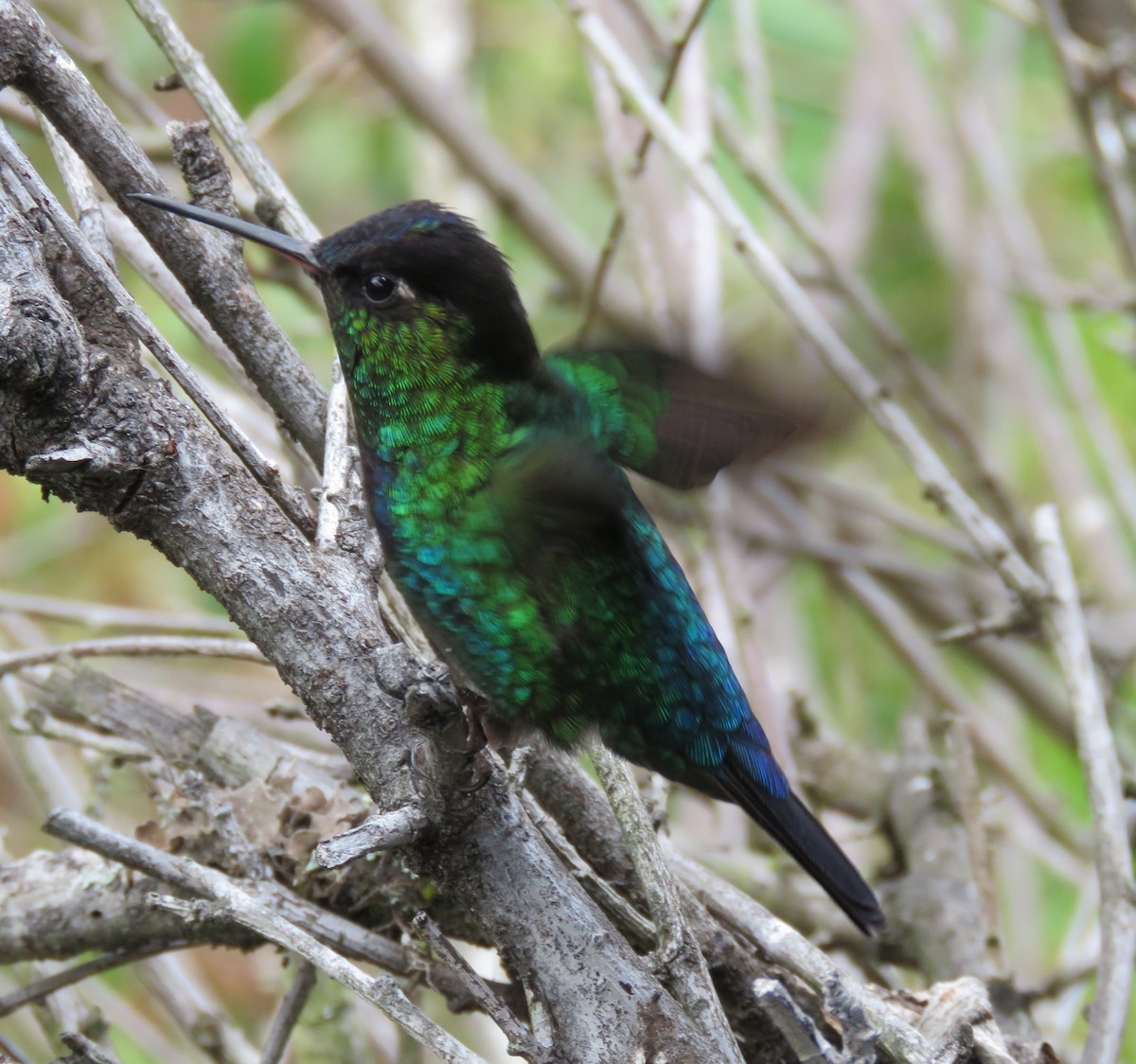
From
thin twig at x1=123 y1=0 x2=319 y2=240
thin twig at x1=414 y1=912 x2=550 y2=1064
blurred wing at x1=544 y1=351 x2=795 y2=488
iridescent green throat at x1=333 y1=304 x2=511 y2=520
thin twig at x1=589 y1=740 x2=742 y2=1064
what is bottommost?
thin twig at x1=589 y1=740 x2=742 y2=1064

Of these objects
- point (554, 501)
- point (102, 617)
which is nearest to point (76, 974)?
point (554, 501)

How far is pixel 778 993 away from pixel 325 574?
77 cm

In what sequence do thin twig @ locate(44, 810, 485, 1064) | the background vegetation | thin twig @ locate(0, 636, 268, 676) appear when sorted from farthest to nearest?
the background vegetation → thin twig @ locate(0, 636, 268, 676) → thin twig @ locate(44, 810, 485, 1064)

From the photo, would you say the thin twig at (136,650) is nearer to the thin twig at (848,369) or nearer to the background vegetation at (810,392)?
the background vegetation at (810,392)

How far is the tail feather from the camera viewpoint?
233cm

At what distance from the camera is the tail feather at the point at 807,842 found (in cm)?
233

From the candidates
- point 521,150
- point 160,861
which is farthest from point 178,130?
point 521,150

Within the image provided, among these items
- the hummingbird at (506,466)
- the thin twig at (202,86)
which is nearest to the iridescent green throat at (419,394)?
the hummingbird at (506,466)

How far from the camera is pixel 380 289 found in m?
2.27

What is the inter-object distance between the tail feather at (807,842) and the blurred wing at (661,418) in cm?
55

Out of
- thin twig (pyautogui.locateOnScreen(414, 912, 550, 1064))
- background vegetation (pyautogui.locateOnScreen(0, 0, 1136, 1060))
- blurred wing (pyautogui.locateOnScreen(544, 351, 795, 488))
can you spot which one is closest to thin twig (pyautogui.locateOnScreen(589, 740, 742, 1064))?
thin twig (pyautogui.locateOnScreen(414, 912, 550, 1064))

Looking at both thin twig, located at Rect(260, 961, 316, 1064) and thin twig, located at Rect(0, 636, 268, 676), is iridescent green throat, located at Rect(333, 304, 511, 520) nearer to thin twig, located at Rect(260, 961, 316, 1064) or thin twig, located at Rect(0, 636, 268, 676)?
thin twig, located at Rect(0, 636, 268, 676)

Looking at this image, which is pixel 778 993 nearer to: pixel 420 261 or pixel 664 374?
pixel 664 374

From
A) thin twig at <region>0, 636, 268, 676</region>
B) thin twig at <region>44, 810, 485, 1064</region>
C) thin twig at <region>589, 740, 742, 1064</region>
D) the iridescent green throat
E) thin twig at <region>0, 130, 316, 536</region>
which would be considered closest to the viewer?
thin twig at <region>44, 810, 485, 1064</region>
